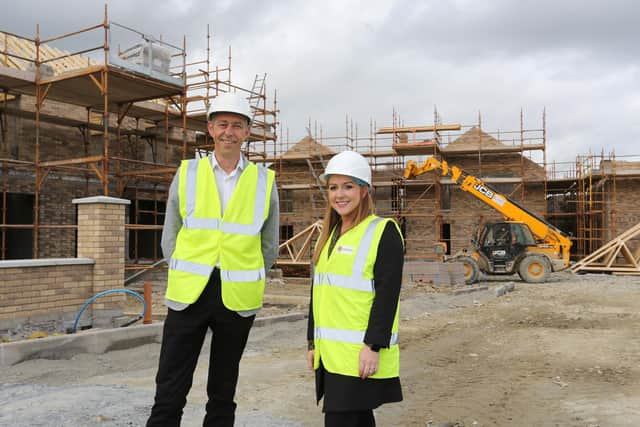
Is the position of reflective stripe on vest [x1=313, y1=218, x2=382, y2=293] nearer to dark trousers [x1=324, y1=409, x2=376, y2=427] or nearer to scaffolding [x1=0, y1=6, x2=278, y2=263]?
dark trousers [x1=324, y1=409, x2=376, y2=427]

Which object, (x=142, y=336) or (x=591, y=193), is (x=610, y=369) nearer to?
(x=142, y=336)

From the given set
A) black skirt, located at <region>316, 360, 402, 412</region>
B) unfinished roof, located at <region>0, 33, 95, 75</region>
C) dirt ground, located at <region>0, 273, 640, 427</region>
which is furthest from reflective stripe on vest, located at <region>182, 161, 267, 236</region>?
unfinished roof, located at <region>0, 33, 95, 75</region>

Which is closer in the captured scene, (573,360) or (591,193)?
(573,360)

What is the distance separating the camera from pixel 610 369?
22.1 ft

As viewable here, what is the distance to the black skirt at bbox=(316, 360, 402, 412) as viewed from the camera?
2.60 m

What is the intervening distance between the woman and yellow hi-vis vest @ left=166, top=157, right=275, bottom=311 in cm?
39

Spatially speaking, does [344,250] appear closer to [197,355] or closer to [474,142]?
[197,355]

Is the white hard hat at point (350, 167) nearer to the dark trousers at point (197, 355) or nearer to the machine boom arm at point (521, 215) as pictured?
the dark trousers at point (197, 355)

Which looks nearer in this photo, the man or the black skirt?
the black skirt

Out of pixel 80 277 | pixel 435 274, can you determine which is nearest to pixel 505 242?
pixel 435 274

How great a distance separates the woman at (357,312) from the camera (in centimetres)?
262

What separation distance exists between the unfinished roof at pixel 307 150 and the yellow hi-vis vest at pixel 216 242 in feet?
76.0

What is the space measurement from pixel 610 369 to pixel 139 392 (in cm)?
528

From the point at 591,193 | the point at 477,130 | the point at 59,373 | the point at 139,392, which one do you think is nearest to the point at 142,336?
the point at 59,373
